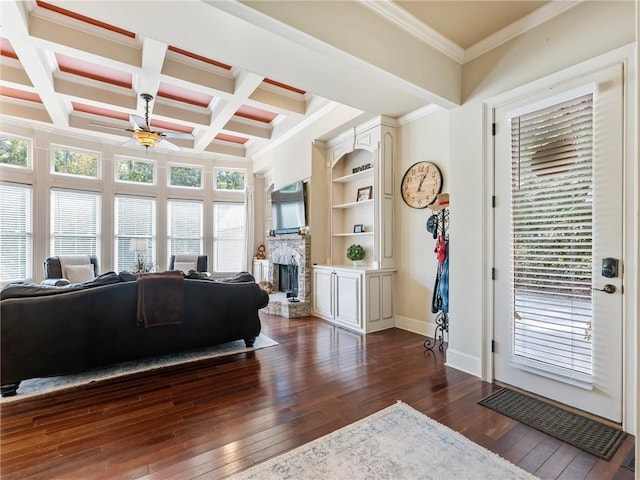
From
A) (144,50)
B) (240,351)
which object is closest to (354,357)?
(240,351)

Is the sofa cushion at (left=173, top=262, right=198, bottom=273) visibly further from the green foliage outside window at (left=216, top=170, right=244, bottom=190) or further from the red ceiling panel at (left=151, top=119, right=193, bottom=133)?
the red ceiling panel at (left=151, top=119, right=193, bottom=133)

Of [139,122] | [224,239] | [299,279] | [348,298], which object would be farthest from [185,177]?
[348,298]

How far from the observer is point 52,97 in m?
4.96

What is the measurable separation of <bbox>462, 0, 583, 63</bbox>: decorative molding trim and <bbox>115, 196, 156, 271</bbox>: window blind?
7012 mm

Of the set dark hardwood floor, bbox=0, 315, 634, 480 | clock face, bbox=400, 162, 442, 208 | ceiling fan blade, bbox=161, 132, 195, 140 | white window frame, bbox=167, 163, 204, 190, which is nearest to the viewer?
dark hardwood floor, bbox=0, 315, 634, 480

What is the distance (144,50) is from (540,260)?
15.8ft

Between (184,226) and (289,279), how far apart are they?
3.24m

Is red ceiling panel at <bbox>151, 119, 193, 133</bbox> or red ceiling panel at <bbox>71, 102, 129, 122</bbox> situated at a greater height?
red ceiling panel at <bbox>71, 102, 129, 122</bbox>

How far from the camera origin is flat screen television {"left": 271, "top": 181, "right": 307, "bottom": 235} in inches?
232

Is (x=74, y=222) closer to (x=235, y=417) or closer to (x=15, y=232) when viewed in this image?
(x=15, y=232)

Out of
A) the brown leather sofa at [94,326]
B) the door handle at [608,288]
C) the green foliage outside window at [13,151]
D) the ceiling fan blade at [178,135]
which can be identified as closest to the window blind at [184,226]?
the green foliage outside window at [13,151]

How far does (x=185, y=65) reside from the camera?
435 centimetres

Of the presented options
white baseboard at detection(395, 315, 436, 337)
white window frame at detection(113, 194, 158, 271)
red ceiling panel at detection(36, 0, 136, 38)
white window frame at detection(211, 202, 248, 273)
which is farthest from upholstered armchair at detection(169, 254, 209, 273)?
white baseboard at detection(395, 315, 436, 337)

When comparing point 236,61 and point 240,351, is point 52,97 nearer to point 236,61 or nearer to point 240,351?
point 236,61
